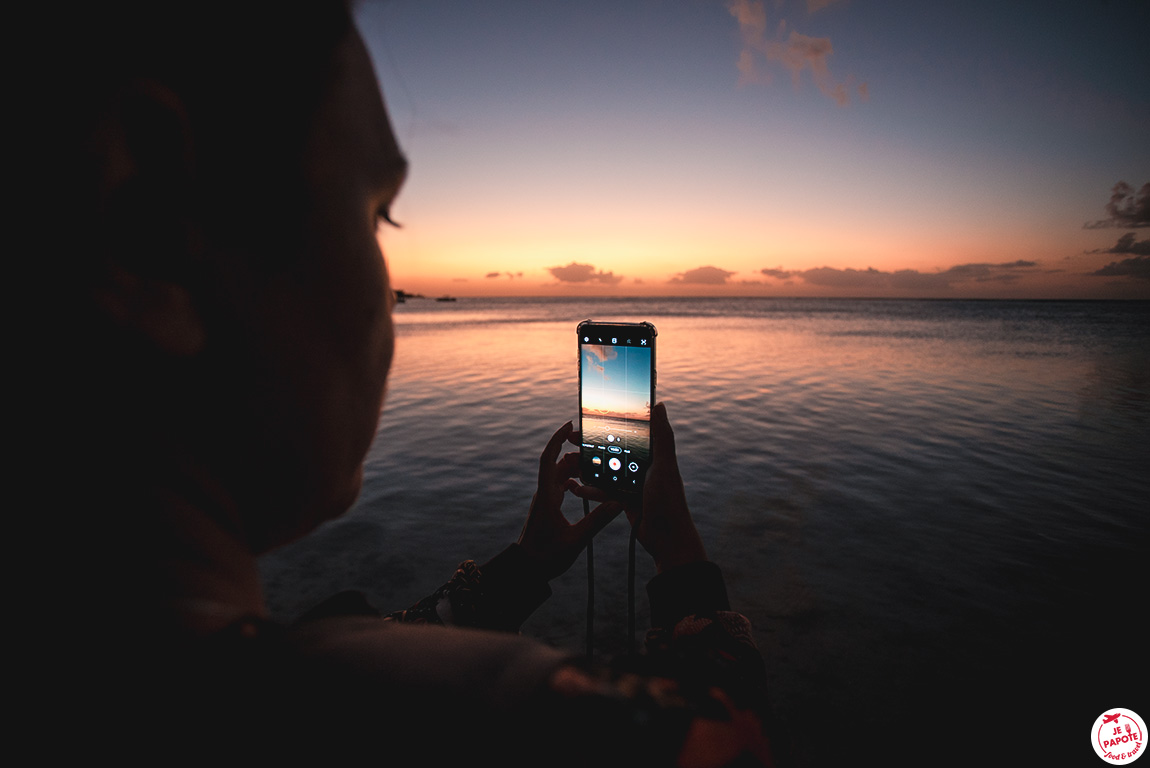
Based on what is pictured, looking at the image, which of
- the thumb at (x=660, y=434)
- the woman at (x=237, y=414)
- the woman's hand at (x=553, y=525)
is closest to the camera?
the woman at (x=237, y=414)

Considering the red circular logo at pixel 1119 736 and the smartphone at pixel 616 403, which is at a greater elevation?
the smartphone at pixel 616 403

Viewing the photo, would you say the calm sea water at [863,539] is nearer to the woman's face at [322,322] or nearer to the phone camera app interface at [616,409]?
the phone camera app interface at [616,409]

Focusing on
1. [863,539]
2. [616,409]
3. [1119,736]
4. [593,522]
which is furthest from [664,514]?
[863,539]

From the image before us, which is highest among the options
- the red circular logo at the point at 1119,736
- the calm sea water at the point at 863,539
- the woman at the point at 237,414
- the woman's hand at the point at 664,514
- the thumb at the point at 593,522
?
the woman at the point at 237,414

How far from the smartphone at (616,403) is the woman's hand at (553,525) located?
0.22 m

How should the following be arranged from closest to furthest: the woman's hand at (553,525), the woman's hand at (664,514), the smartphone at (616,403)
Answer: the woman's hand at (664,514)
the woman's hand at (553,525)
the smartphone at (616,403)

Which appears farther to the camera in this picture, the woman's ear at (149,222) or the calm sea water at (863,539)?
the calm sea water at (863,539)

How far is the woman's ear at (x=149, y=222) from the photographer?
0.57m

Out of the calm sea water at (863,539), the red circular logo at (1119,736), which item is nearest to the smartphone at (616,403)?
the calm sea water at (863,539)

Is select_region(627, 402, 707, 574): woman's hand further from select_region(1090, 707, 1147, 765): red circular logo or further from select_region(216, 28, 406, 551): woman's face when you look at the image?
select_region(1090, 707, 1147, 765): red circular logo

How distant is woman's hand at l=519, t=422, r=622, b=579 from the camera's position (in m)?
1.77

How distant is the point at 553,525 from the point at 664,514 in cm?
44

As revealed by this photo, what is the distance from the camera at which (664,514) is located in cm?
171

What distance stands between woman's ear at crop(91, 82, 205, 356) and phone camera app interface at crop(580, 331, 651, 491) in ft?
5.70
